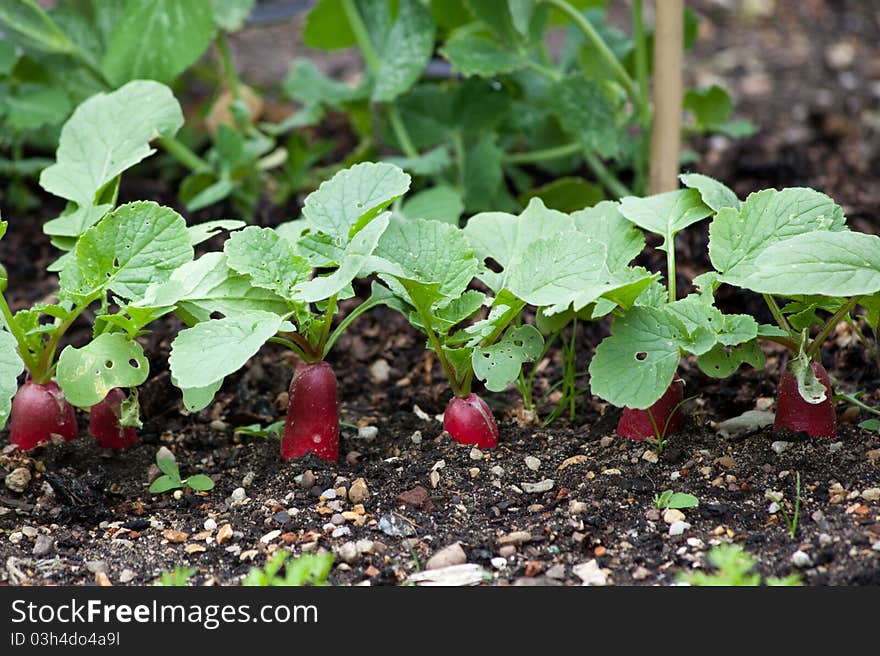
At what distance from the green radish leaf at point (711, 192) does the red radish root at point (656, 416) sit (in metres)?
0.27

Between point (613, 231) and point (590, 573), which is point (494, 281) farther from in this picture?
point (590, 573)

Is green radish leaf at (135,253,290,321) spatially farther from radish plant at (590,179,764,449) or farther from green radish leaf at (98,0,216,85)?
green radish leaf at (98,0,216,85)

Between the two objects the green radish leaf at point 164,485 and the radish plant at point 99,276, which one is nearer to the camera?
the radish plant at point 99,276

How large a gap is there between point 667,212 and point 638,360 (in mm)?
279

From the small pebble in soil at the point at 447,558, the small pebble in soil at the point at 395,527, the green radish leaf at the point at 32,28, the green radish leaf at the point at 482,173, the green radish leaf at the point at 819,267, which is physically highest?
the green radish leaf at the point at 32,28

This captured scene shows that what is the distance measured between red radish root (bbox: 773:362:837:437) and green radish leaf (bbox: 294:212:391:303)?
2.10ft

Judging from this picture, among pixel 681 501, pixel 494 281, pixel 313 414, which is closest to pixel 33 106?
pixel 313 414

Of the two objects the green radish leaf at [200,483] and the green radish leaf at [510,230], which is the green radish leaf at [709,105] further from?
the green radish leaf at [200,483]

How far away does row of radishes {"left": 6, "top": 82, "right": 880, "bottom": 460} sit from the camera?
4.74ft

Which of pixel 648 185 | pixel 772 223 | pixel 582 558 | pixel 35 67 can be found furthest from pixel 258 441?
pixel 35 67

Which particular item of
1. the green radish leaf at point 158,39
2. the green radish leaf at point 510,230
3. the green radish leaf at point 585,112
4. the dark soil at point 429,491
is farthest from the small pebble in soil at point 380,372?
the green radish leaf at point 158,39

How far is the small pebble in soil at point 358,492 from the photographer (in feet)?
5.15

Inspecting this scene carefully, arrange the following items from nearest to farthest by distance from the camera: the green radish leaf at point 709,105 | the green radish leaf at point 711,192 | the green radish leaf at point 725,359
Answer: the green radish leaf at point 725,359, the green radish leaf at point 711,192, the green radish leaf at point 709,105

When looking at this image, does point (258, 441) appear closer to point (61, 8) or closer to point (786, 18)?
point (61, 8)
